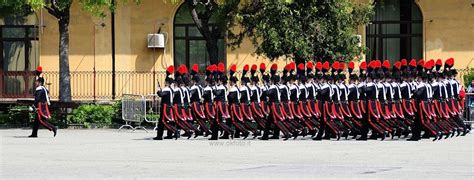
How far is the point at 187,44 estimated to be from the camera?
4222 cm

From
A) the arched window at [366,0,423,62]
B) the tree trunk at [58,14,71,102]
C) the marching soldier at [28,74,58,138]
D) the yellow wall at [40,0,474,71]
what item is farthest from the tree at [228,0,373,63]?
the arched window at [366,0,423,62]

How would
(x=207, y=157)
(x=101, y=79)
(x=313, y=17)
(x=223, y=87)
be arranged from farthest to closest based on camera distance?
1. (x=101, y=79)
2. (x=313, y=17)
3. (x=223, y=87)
4. (x=207, y=157)

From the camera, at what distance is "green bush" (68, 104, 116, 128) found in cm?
3456

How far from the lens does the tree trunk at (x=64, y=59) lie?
120 ft

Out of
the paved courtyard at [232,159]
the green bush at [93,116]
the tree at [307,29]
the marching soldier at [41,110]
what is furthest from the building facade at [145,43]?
the paved courtyard at [232,159]

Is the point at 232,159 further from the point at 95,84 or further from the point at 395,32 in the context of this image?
the point at 395,32

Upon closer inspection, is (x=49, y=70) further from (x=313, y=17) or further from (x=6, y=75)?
(x=313, y=17)

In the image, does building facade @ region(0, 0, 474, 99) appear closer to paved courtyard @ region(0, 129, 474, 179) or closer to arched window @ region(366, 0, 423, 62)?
arched window @ region(366, 0, 423, 62)

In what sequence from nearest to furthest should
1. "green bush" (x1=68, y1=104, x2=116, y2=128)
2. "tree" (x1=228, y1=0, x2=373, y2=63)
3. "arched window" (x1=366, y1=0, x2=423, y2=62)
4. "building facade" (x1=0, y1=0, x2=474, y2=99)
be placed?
"tree" (x1=228, y1=0, x2=373, y2=63) → "green bush" (x1=68, y1=104, x2=116, y2=128) → "building facade" (x1=0, y1=0, x2=474, y2=99) → "arched window" (x1=366, y1=0, x2=423, y2=62)

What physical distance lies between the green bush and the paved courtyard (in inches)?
217

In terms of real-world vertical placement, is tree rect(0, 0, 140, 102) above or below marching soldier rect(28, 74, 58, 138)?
above

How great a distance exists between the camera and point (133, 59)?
41.8 meters

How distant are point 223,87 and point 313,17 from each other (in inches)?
237

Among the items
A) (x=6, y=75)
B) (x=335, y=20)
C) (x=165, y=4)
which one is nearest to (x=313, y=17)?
(x=335, y=20)
